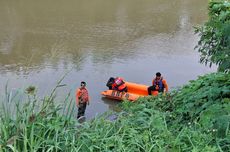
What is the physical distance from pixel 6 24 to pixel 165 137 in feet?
52.3

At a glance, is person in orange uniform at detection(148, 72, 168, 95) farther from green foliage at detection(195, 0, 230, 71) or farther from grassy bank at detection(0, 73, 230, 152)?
grassy bank at detection(0, 73, 230, 152)

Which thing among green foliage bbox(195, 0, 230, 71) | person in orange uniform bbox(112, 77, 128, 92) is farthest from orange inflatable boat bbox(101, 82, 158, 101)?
green foliage bbox(195, 0, 230, 71)

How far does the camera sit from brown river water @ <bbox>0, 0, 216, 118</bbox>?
39.8 ft

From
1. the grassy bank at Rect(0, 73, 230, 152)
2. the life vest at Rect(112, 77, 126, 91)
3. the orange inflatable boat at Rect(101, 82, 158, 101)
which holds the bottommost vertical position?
the grassy bank at Rect(0, 73, 230, 152)

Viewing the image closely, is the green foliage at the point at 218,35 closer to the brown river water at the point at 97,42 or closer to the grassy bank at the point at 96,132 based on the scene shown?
the grassy bank at the point at 96,132

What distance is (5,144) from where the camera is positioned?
2.96 metres

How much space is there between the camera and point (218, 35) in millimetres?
5336

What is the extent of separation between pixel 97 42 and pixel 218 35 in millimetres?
10453

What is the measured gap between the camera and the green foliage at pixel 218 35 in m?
4.13

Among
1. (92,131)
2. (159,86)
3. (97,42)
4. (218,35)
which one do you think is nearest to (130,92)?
(159,86)

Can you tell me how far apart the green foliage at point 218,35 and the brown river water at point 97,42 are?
116 inches

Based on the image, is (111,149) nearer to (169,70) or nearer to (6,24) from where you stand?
(169,70)

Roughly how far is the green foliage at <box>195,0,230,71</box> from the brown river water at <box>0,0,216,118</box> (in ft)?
9.64

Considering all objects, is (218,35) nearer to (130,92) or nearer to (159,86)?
(159,86)
